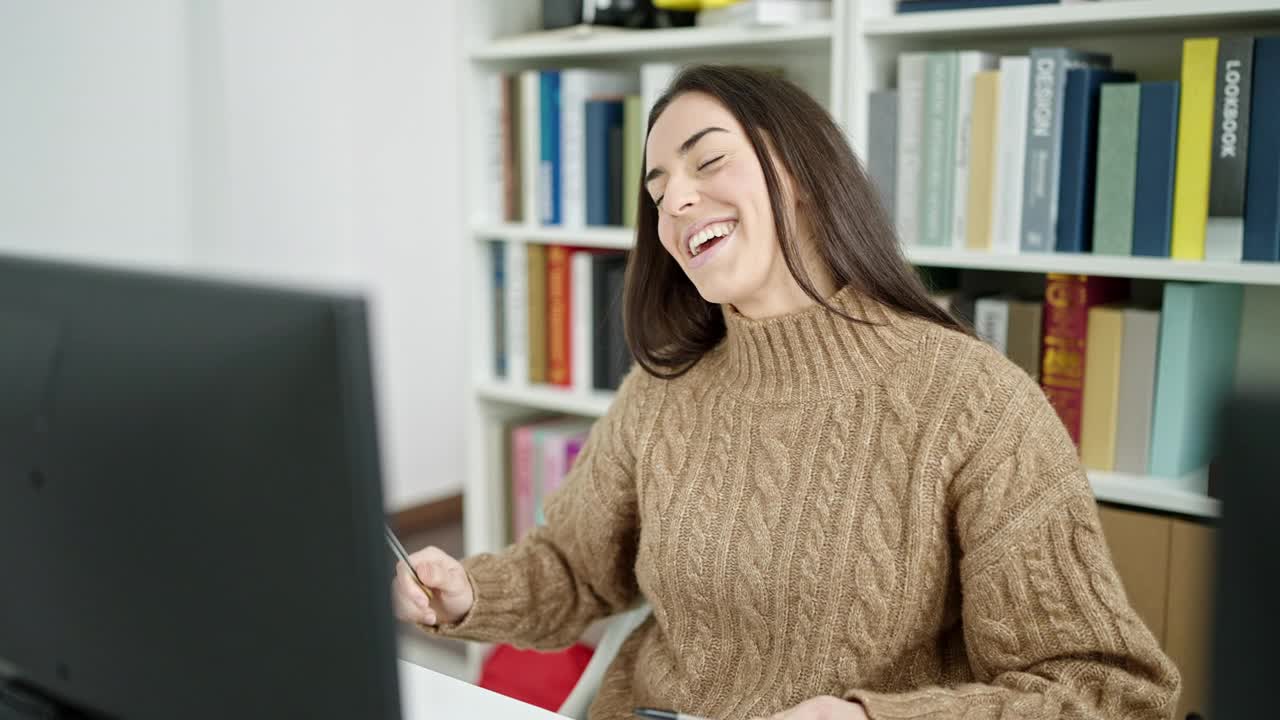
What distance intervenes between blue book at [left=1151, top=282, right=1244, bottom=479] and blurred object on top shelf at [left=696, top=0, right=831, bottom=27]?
72 centimetres

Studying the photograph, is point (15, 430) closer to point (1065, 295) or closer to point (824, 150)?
point (824, 150)

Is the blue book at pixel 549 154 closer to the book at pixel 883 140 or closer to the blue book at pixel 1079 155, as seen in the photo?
the book at pixel 883 140

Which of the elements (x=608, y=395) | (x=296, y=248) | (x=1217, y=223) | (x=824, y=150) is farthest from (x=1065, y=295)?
(x=296, y=248)

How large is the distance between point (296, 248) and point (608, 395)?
1588 mm

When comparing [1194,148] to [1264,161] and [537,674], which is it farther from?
[537,674]


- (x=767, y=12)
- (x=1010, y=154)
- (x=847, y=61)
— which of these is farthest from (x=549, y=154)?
(x=1010, y=154)

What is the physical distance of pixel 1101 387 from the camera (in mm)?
1749

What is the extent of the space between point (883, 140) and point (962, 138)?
0.13m

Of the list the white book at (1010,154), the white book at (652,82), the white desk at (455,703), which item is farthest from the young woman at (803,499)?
the white book at (652,82)

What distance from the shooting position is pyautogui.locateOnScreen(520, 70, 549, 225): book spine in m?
2.32

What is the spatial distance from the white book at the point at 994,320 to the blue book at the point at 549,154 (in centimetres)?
86

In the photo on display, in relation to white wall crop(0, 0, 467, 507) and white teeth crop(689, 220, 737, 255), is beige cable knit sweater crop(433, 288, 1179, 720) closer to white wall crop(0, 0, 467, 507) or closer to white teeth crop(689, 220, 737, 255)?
white teeth crop(689, 220, 737, 255)

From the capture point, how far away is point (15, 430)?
76cm

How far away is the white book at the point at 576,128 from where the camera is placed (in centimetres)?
227
